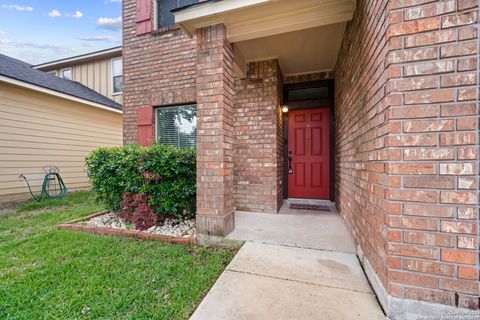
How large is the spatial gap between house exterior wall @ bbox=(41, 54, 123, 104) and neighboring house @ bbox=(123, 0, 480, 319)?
140 inches

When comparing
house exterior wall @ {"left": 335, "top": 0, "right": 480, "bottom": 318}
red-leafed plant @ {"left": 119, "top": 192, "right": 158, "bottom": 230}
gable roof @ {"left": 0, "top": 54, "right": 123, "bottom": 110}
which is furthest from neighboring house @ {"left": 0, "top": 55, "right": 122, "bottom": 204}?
house exterior wall @ {"left": 335, "top": 0, "right": 480, "bottom": 318}

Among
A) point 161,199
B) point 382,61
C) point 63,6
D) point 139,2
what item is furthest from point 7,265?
point 63,6

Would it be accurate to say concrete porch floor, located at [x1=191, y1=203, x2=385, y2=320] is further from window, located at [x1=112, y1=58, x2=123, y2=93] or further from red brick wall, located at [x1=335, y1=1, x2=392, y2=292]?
window, located at [x1=112, y1=58, x2=123, y2=93]

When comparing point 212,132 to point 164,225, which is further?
point 164,225

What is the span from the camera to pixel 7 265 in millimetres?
2035

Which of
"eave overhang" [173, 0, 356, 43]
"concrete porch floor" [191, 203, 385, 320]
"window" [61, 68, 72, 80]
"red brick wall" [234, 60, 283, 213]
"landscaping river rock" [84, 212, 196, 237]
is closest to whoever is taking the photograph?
"concrete porch floor" [191, 203, 385, 320]

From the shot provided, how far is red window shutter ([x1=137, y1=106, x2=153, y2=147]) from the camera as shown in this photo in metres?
4.21

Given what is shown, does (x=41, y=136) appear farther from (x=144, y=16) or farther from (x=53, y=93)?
(x=144, y=16)

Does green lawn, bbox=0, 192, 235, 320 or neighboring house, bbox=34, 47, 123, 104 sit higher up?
neighboring house, bbox=34, 47, 123, 104

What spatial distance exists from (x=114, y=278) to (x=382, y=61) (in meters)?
2.71

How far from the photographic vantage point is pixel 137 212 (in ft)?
9.57

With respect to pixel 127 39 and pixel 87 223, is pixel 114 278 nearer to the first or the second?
pixel 87 223

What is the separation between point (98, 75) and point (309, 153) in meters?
8.02

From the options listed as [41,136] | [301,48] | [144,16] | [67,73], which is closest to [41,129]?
[41,136]
